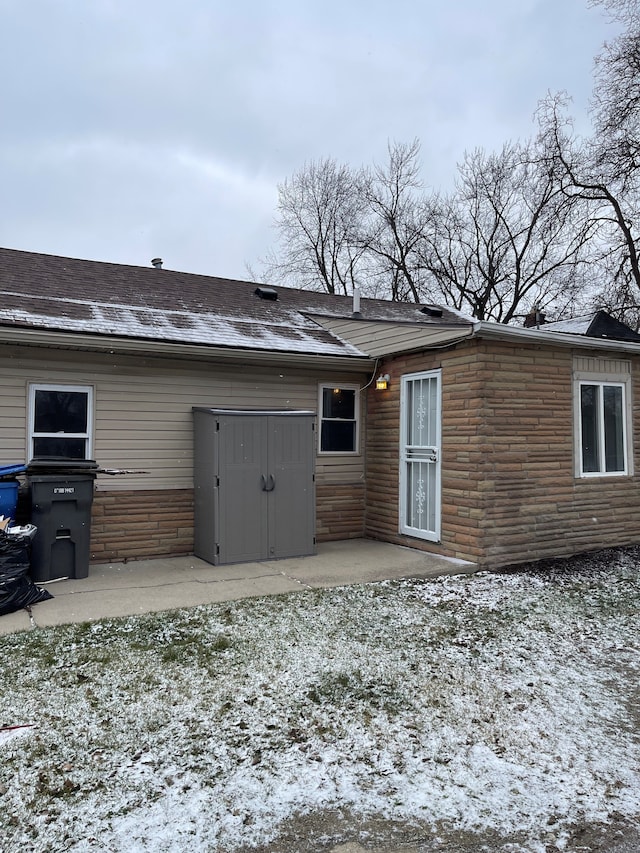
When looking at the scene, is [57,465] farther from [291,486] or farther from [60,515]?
[291,486]

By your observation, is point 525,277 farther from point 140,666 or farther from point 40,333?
point 140,666

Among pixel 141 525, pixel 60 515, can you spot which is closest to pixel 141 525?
pixel 141 525

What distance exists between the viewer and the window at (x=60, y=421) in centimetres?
658

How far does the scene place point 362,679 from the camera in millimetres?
3865

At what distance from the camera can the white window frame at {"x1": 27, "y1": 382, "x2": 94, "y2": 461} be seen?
6.54m

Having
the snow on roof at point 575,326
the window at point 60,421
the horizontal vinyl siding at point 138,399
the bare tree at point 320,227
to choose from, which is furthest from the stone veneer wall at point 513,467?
the bare tree at point 320,227

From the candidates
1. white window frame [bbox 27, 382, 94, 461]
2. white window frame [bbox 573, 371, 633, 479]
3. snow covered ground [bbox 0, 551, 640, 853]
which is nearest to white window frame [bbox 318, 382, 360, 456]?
white window frame [bbox 573, 371, 633, 479]

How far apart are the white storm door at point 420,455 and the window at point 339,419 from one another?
983 millimetres

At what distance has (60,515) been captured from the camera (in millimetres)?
5922

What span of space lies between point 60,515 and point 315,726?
12.4ft

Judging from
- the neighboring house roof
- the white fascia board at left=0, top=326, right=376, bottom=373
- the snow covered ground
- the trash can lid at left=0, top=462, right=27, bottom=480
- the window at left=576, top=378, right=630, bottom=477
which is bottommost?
the snow covered ground

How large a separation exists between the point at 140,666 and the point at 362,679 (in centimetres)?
149

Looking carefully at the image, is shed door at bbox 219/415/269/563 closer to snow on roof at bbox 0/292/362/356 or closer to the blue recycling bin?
snow on roof at bbox 0/292/362/356

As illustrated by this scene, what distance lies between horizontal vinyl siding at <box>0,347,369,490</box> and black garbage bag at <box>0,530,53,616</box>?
1627 mm
